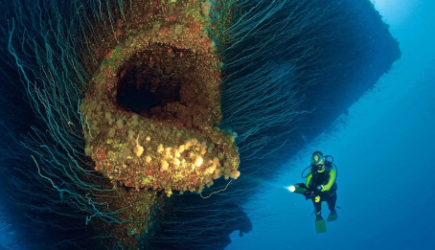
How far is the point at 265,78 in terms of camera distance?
2.66 meters

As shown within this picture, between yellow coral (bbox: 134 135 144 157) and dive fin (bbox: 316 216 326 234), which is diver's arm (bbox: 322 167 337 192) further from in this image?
yellow coral (bbox: 134 135 144 157)

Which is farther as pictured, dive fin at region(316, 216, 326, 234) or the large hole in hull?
dive fin at region(316, 216, 326, 234)

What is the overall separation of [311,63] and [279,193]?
88.8 meters

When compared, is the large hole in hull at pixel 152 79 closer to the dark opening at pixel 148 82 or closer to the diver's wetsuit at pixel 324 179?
the dark opening at pixel 148 82

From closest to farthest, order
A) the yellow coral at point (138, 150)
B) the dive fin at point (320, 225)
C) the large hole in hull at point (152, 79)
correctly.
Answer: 1. the yellow coral at point (138, 150)
2. the large hole in hull at point (152, 79)
3. the dive fin at point (320, 225)

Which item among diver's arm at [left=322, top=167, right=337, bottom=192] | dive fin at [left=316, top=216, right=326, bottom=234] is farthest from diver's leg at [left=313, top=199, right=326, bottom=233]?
diver's arm at [left=322, top=167, right=337, bottom=192]

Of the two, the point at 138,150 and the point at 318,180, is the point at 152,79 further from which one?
the point at 318,180

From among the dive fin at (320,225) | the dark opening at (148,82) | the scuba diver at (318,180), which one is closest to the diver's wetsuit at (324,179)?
the scuba diver at (318,180)

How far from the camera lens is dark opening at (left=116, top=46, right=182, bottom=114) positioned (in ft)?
7.42

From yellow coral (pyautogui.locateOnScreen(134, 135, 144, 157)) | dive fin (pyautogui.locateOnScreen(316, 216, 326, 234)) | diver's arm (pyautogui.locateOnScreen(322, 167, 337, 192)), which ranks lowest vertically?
yellow coral (pyautogui.locateOnScreen(134, 135, 144, 157))

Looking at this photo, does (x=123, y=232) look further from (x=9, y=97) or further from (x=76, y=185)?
(x=9, y=97)

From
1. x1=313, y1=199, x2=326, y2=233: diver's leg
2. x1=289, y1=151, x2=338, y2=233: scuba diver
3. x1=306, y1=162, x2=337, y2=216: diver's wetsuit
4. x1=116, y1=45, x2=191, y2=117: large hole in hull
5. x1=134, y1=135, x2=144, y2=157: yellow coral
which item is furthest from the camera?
x1=313, y1=199, x2=326, y2=233: diver's leg

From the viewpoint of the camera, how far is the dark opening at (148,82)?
2.26 meters

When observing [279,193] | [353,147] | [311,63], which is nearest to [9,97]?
[311,63]
